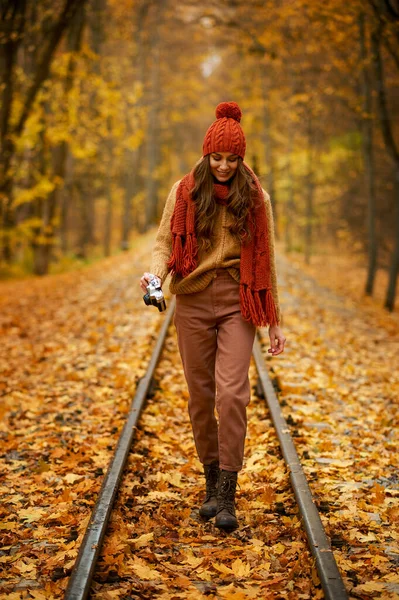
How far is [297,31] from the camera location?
1934 cm

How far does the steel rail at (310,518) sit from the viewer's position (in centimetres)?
320

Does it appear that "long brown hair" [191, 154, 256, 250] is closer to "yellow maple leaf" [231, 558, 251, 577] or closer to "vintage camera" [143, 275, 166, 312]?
"vintage camera" [143, 275, 166, 312]

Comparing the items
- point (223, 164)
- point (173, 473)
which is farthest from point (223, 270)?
point (173, 473)

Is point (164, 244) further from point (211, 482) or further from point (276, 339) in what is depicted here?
point (211, 482)

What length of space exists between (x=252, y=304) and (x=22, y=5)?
10587mm

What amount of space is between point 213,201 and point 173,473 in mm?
2188

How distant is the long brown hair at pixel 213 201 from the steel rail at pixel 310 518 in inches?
64.4

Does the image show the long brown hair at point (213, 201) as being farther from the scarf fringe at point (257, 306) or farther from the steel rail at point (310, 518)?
the steel rail at point (310, 518)

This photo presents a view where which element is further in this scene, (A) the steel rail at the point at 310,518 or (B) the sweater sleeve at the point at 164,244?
(B) the sweater sleeve at the point at 164,244

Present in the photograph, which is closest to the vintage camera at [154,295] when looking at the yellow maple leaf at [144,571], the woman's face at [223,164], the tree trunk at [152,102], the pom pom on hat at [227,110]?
the woman's face at [223,164]

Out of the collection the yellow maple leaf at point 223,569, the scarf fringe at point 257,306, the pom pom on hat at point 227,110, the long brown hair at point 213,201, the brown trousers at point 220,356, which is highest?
the pom pom on hat at point 227,110

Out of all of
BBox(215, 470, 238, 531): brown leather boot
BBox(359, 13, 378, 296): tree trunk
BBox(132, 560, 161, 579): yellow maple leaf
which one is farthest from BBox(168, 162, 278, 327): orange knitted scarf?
BBox(359, 13, 378, 296): tree trunk

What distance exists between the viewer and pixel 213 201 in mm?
3934

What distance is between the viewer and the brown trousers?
13.1ft
